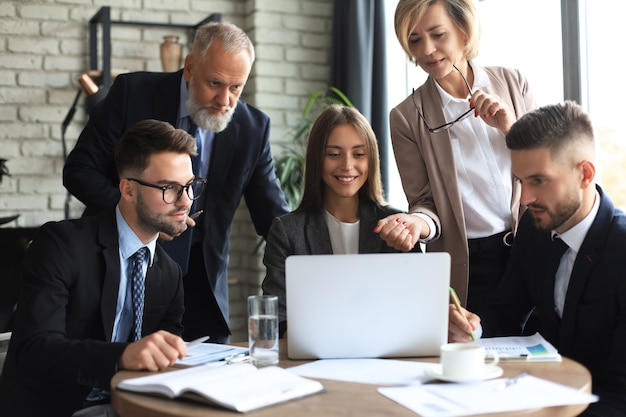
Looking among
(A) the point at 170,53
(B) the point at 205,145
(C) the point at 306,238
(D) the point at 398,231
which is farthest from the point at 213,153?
(A) the point at 170,53

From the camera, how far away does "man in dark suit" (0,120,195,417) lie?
1868mm

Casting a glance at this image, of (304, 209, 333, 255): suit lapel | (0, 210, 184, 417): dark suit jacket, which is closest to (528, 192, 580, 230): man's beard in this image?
(304, 209, 333, 255): suit lapel

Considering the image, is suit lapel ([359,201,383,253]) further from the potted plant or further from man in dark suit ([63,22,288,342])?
the potted plant

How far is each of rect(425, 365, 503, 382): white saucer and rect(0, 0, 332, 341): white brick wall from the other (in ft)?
10.1

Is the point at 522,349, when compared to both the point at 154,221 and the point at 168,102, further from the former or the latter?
the point at 168,102

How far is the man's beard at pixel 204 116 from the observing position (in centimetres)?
279

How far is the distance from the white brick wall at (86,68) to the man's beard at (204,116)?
6.08 feet

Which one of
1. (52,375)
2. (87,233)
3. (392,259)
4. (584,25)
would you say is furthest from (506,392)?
(584,25)

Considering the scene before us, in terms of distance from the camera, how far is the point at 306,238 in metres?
2.54

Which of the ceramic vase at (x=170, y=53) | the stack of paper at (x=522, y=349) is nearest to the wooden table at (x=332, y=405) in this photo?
the stack of paper at (x=522, y=349)

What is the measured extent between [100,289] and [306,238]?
0.66 meters

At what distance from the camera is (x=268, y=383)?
1560mm

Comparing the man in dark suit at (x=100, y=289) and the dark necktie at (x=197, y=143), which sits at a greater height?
the dark necktie at (x=197, y=143)

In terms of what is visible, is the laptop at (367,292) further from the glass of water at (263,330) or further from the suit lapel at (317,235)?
the suit lapel at (317,235)
